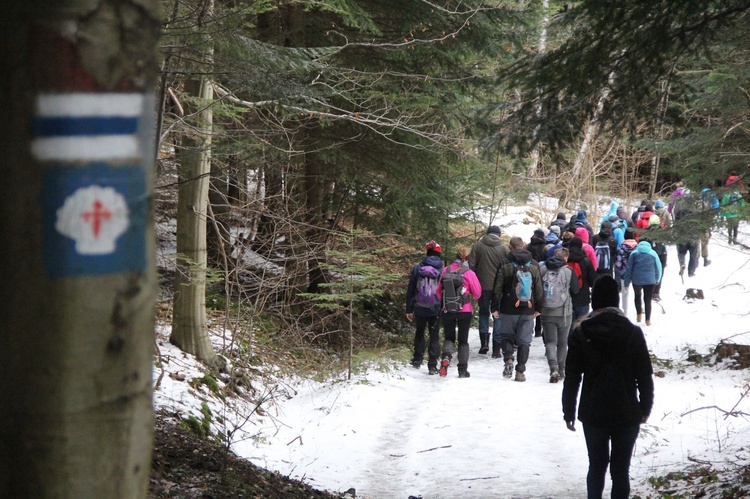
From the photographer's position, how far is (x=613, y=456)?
5266mm

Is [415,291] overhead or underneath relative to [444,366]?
overhead

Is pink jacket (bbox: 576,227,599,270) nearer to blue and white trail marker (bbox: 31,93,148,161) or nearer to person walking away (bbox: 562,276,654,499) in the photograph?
person walking away (bbox: 562,276,654,499)

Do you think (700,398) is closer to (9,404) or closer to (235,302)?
(235,302)

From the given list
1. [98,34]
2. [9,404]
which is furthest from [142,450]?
[98,34]

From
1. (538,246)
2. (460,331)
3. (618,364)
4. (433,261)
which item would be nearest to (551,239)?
(538,246)

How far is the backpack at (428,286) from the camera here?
1131 cm

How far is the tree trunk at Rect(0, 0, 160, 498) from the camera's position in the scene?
152 centimetres

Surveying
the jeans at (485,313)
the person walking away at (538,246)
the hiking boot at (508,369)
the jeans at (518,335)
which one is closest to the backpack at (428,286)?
the jeans at (518,335)

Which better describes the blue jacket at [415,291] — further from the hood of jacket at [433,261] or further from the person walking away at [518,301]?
the person walking away at [518,301]

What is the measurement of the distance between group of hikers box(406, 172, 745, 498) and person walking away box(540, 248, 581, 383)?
0.02 m

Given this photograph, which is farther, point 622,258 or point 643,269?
point 622,258

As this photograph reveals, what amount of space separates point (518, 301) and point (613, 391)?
6.17m

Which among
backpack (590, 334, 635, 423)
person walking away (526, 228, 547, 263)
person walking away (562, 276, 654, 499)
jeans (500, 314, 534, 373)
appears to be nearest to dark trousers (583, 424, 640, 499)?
person walking away (562, 276, 654, 499)

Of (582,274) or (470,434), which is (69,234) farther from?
(582,274)
